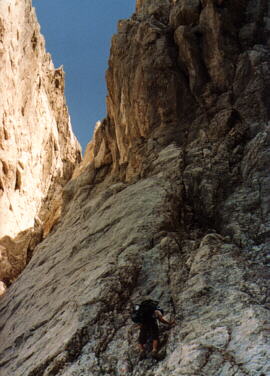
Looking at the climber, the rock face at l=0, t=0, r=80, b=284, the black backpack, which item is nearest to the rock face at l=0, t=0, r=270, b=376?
the climber

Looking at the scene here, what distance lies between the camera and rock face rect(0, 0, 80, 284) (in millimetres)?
28625

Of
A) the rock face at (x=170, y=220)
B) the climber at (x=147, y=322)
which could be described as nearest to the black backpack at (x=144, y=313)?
the climber at (x=147, y=322)

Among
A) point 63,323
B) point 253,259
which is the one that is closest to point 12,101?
point 63,323

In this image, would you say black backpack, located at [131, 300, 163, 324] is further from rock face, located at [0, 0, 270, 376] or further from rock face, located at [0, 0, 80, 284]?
rock face, located at [0, 0, 80, 284]

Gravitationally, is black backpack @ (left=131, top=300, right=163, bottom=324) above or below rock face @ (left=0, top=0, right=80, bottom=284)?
below

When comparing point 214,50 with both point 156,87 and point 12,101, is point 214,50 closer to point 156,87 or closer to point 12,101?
point 156,87

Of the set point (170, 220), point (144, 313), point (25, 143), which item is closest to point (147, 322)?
point (144, 313)

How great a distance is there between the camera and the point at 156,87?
2223cm

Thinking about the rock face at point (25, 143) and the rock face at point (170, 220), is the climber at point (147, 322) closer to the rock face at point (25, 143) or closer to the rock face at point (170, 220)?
the rock face at point (170, 220)

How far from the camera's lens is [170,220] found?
52.0 feet

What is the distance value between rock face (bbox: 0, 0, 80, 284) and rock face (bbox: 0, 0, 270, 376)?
16.4ft

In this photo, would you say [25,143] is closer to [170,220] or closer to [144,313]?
[170,220]

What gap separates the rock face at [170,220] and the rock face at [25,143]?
500 centimetres

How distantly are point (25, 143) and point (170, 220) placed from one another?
21.5m
